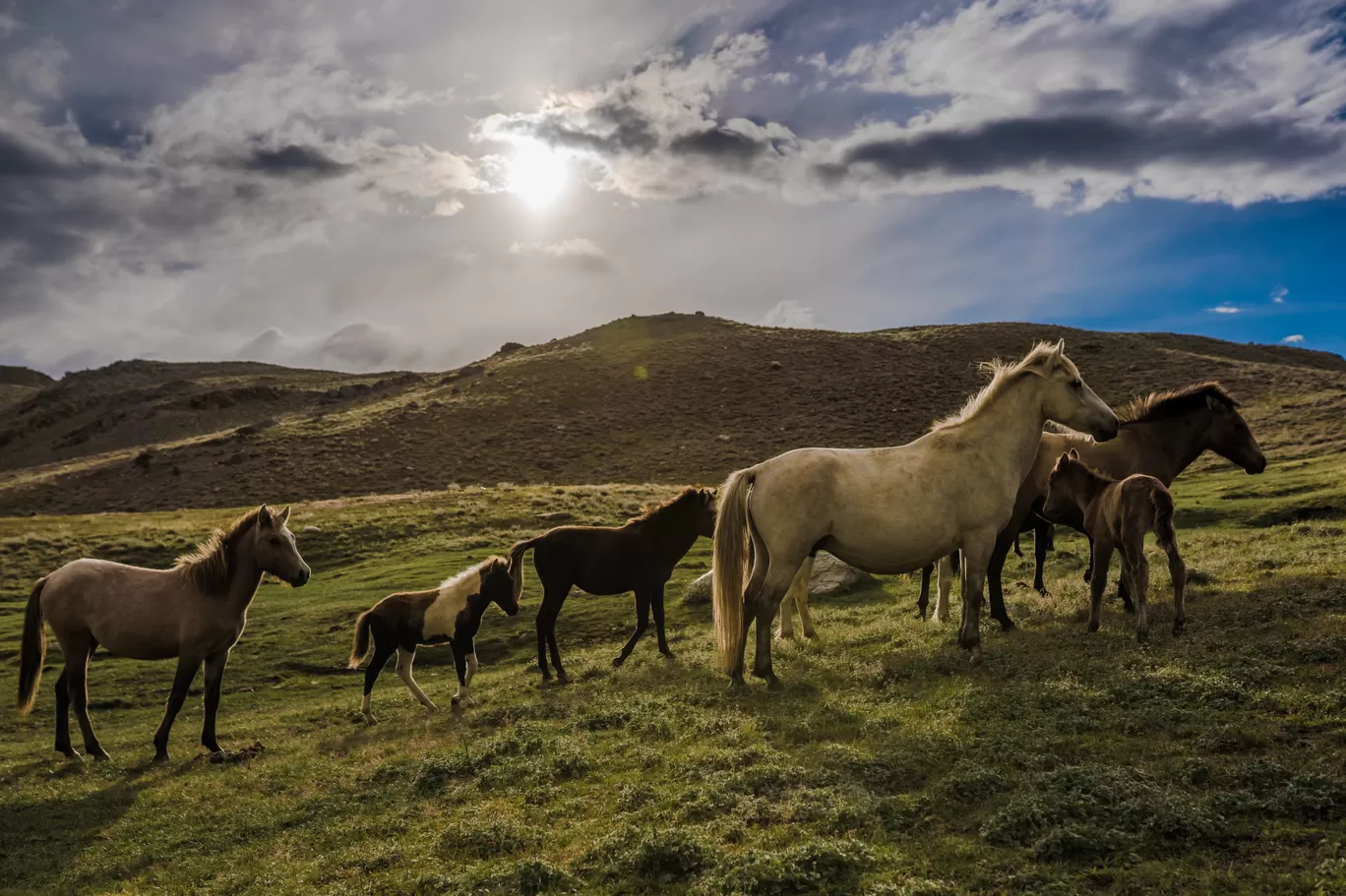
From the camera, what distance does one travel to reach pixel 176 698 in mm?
12312

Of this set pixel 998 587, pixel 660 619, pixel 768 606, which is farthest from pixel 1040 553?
pixel 768 606

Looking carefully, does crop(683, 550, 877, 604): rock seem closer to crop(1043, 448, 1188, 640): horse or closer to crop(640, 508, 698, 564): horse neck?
crop(640, 508, 698, 564): horse neck

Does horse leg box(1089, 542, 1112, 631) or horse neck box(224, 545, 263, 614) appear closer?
horse leg box(1089, 542, 1112, 631)

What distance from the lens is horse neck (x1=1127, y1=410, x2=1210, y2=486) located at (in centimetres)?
1366

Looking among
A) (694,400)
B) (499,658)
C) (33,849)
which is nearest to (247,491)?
(694,400)

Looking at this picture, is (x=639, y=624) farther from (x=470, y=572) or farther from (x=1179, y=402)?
(x=1179, y=402)

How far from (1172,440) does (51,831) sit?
16.6 metres

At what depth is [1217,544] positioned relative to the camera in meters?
18.3

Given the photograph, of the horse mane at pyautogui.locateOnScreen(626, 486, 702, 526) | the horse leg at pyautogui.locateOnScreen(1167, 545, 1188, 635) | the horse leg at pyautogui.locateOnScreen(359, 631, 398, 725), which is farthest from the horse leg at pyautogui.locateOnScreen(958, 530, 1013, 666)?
the horse leg at pyautogui.locateOnScreen(359, 631, 398, 725)

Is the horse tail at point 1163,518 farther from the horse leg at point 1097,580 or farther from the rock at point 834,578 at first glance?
the rock at point 834,578

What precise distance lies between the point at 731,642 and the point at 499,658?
902 cm

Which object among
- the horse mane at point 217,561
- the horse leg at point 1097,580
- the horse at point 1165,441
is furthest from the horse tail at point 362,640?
the horse leg at point 1097,580

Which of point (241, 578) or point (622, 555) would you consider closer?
point (241, 578)

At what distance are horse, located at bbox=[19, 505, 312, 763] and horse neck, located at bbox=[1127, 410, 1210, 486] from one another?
44.6ft
